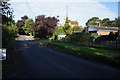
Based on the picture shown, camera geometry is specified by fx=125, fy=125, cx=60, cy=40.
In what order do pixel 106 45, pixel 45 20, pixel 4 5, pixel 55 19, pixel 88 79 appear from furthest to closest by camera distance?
1. pixel 55 19
2. pixel 45 20
3. pixel 106 45
4. pixel 4 5
5. pixel 88 79

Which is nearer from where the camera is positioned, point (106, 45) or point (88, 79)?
point (88, 79)

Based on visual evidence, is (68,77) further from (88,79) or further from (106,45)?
(106,45)

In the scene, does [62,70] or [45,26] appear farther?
[45,26]

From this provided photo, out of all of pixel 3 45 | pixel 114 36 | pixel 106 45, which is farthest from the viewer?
pixel 114 36

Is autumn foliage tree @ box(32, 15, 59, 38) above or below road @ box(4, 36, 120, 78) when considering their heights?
above

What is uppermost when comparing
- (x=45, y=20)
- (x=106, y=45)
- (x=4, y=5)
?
(x=45, y=20)

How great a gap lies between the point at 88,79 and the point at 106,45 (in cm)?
1129

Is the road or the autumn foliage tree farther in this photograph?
the autumn foliage tree

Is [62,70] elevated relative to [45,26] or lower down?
lower down

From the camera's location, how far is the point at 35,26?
41.2m

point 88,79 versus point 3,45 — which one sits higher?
point 3,45

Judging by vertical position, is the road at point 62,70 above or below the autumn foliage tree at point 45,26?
below

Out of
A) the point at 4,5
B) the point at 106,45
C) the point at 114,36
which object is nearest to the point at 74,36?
the point at 114,36

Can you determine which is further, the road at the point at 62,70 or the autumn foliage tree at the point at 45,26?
the autumn foliage tree at the point at 45,26
